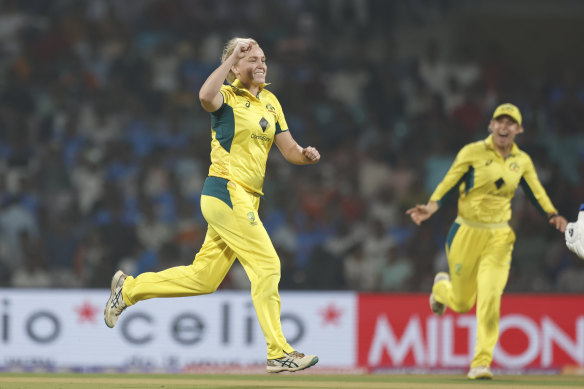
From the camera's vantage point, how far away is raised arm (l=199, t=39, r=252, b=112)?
22.1 feet

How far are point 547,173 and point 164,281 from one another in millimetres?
8134

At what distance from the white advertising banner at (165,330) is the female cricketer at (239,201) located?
11.6ft

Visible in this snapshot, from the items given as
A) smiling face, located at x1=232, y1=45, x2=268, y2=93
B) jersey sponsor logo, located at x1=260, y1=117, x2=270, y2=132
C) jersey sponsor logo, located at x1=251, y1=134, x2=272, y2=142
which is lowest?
jersey sponsor logo, located at x1=251, y1=134, x2=272, y2=142

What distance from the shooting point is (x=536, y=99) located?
Result: 50.6ft

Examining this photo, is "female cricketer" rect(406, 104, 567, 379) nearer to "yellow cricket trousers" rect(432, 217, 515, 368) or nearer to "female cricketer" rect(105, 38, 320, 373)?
"yellow cricket trousers" rect(432, 217, 515, 368)

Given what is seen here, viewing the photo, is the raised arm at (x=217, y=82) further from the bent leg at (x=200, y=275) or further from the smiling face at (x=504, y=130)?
the smiling face at (x=504, y=130)

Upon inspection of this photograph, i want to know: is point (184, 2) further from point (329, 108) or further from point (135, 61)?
point (329, 108)

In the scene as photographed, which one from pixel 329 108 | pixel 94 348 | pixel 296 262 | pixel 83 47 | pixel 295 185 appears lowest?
pixel 94 348

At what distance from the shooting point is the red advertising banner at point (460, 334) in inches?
428

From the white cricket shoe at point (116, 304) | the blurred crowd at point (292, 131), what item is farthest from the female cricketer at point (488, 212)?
the blurred crowd at point (292, 131)

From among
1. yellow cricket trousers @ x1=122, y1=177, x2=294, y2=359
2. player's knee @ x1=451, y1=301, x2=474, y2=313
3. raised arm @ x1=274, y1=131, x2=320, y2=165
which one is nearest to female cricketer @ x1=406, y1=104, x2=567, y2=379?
player's knee @ x1=451, y1=301, x2=474, y2=313

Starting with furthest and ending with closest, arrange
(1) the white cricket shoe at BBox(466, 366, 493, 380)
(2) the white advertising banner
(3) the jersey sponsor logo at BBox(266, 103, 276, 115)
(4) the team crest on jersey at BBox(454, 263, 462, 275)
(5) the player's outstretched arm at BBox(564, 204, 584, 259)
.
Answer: (2) the white advertising banner
(4) the team crest on jersey at BBox(454, 263, 462, 275)
(1) the white cricket shoe at BBox(466, 366, 493, 380)
(5) the player's outstretched arm at BBox(564, 204, 584, 259)
(3) the jersey sponsor logo at BBox(266, 103, 276, 115)

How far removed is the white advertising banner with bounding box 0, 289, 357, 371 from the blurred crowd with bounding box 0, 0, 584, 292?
85cm

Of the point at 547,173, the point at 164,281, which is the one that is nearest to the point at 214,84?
the point at 164,281
